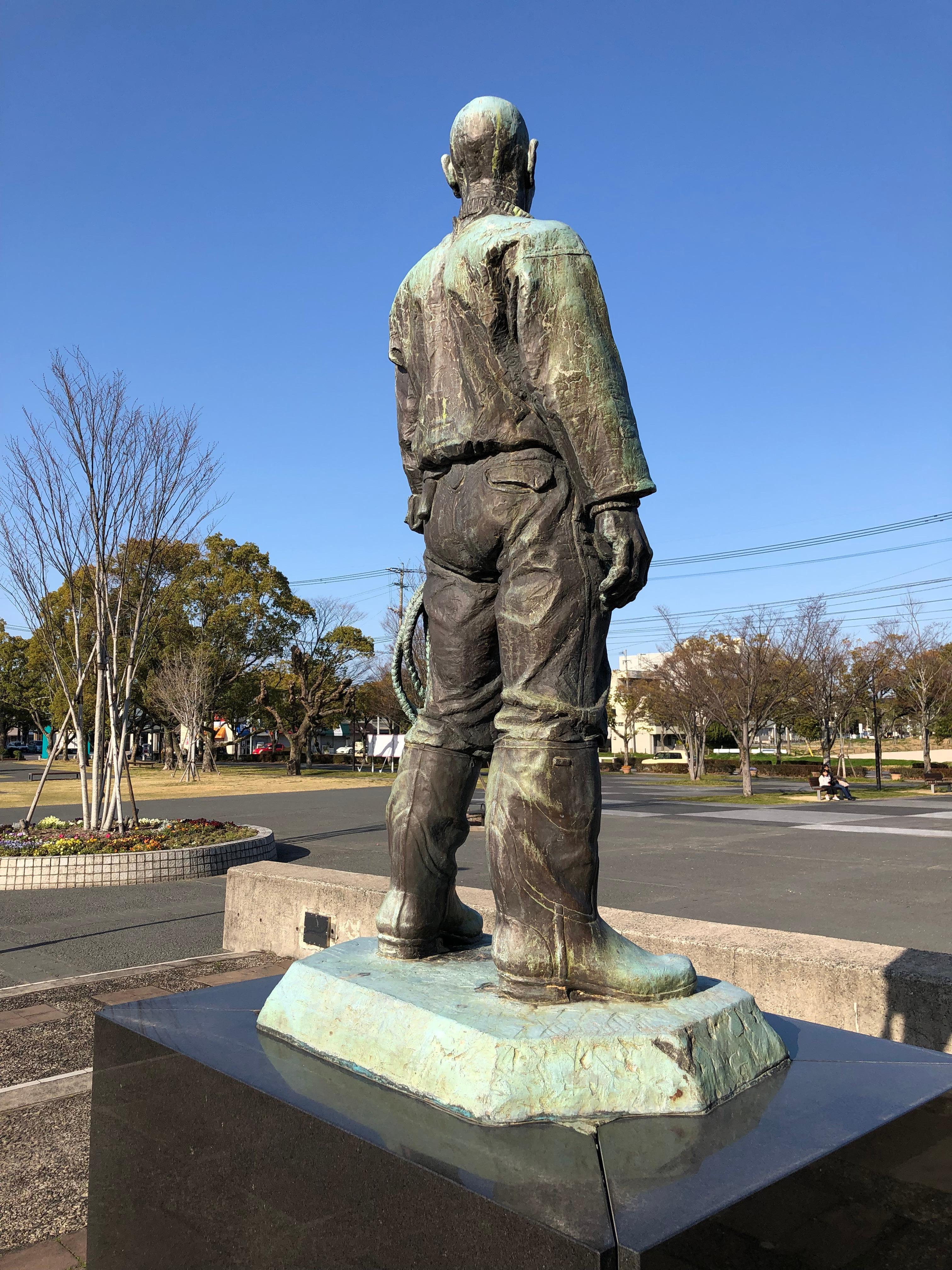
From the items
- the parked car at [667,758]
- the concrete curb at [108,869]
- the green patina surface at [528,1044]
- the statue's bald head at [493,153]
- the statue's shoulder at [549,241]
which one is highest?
the statue's bald head at [493,153]

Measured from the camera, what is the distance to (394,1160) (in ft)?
6.02

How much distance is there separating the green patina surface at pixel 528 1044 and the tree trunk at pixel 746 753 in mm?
23097

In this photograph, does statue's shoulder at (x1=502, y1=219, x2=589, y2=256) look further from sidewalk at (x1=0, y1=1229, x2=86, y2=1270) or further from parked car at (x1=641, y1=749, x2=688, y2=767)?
parked car at (x1=641, y1=749, x2=688, y2=767)

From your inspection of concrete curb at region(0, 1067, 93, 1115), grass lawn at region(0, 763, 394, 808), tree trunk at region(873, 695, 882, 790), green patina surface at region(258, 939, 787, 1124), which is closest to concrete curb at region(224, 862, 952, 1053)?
green patina surface at region(258, 939, 787, 1124)

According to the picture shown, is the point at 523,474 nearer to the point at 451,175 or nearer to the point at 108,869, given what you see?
the point at 451,175

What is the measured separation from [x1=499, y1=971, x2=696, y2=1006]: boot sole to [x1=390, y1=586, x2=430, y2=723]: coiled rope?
972mm

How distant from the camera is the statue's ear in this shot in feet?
9.50

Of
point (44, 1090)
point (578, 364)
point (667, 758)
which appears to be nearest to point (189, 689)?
point (44, 1090)

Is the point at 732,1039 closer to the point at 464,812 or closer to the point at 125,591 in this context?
the point at 464,812

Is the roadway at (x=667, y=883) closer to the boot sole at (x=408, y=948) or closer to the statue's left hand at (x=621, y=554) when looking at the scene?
the boot sole at (x=408, y=948)

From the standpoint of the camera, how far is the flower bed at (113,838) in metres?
10.0

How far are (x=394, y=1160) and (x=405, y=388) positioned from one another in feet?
7.24

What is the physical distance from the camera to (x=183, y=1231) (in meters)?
2.16

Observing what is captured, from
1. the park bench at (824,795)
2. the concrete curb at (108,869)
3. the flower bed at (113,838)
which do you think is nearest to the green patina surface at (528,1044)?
the concrete curb at (108,869)
